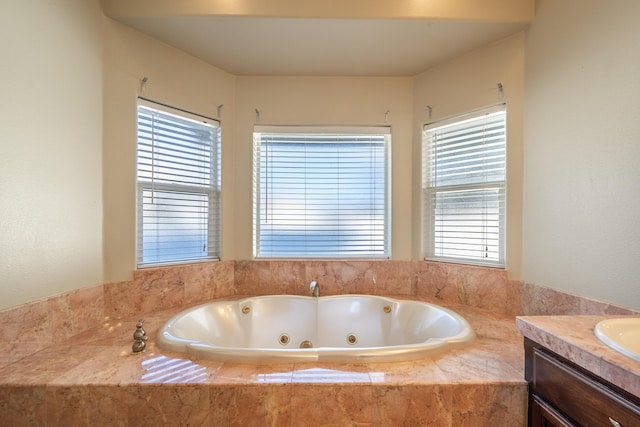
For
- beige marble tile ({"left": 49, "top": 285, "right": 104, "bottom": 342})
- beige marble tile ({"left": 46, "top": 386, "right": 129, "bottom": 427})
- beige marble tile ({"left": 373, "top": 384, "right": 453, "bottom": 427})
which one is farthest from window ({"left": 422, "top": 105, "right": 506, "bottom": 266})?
beige marble tile ({"left": 49, "top": 285, "right": 104, "bottom": 342})

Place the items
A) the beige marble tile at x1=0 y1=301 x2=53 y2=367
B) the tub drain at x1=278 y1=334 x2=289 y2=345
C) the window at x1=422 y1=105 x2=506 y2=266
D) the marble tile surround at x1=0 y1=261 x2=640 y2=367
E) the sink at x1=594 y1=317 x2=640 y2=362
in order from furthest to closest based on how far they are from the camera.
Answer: the tub drain at x1=278 y1=334 x2=289 y2=345 < the window at x1=422 y1=105 x2=506 y2=266 < the marble tile surround at x1=0 y1=261 x2=640 y2=367 < the beige marble tile at x1=0 y1=301 x2=53 y2=367 < the sink at x1=594 y1=317 x2=640 y2=362

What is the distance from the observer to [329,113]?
2.44 meters

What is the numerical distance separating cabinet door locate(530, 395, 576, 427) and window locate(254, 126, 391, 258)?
4.80 feet

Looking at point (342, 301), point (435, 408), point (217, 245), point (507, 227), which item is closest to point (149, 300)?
point (217, 245)

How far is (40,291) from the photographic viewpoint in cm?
138

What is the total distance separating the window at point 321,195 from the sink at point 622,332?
61.0 inches

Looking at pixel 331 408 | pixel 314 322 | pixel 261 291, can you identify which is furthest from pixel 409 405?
pixel 261 291

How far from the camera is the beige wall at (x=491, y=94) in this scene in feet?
6.22

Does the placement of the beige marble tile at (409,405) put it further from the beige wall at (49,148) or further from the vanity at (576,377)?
the beige wall at (49,148)

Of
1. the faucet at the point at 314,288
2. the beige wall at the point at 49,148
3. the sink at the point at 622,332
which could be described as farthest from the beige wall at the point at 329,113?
the sink at the point at 622,332

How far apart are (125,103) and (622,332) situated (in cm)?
265

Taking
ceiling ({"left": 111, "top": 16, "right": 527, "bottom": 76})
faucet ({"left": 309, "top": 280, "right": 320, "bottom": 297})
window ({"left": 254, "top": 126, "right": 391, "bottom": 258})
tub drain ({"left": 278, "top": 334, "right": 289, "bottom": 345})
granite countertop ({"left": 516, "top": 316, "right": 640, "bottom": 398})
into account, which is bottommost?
tub drain ({"left": 278, "top": 334, "right": 289, "bottom": 345})

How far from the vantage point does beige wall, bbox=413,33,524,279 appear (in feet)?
6.22

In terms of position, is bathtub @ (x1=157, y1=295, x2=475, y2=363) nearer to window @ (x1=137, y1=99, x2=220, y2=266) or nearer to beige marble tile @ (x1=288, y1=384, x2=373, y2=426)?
window @ (x1=137, y1=99, x2=220, y2=266)
